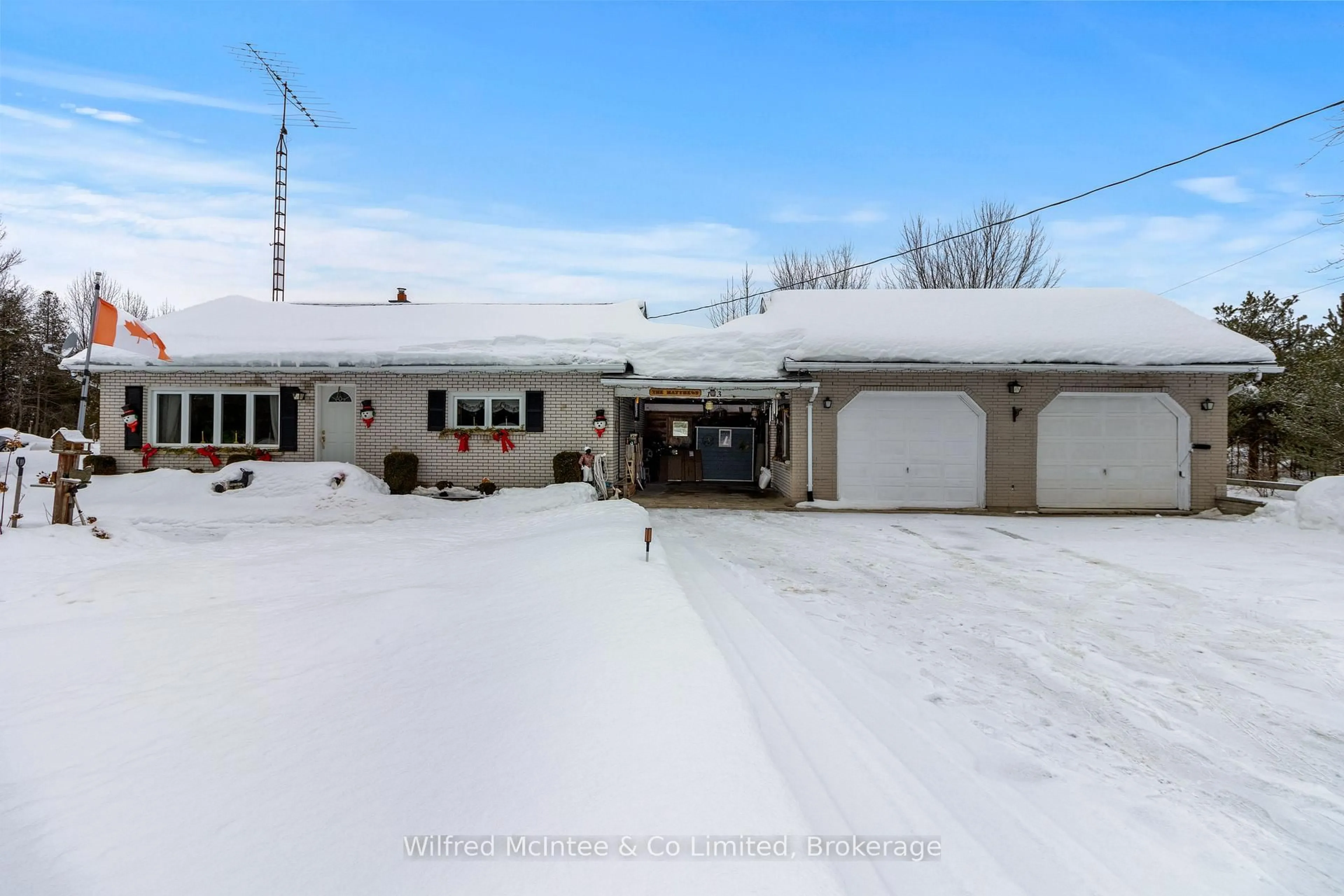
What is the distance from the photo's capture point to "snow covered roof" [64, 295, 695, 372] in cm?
1346

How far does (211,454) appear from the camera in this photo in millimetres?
14047

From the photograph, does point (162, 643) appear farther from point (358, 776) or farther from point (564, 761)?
point (564, 761)

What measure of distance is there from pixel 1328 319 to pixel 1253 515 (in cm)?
1320

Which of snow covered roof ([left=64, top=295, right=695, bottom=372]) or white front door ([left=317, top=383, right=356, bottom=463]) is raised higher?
snow covered roof ([left=64, top=295, right=695, bottom=372])

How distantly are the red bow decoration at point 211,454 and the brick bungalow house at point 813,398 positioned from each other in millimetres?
162

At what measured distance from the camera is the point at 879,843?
252 cm

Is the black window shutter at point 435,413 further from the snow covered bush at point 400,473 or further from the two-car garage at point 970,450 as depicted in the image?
the two-car garage at point 970,450

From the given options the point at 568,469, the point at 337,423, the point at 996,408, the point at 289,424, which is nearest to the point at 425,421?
the point at 337,423

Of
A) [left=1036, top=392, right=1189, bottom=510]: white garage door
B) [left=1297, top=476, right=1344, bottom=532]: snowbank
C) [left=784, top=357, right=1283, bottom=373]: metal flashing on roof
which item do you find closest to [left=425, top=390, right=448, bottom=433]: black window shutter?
[left=784, top=357, right=1283, bottom=373]: metal flashing on roof

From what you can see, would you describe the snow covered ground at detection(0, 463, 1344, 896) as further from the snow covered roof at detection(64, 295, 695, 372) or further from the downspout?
the snow covered roof at detection(64, 295, 695, 372)

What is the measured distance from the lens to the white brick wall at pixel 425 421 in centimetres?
1384

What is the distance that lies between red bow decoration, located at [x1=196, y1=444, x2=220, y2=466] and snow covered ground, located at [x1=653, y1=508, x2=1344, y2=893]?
39.5ft

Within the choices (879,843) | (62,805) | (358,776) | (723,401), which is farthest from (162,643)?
(723,401)

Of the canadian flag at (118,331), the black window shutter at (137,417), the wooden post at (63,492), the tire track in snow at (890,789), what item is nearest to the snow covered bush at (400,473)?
the canadian flag at (118,331)
